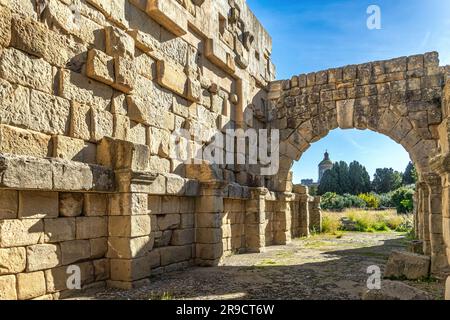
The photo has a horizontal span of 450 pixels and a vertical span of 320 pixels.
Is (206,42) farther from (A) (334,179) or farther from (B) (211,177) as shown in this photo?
(A) (334,179)

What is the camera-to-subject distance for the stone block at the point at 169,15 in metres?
6.01

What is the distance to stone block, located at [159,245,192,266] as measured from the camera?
602cm

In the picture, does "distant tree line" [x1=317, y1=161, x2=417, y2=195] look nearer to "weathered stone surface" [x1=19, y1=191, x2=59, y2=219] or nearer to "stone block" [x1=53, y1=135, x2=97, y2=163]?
"stone block" [x1=53, y1=135, x2=97, y2=163]

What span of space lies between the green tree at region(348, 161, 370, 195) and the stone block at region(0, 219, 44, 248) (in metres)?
37.5

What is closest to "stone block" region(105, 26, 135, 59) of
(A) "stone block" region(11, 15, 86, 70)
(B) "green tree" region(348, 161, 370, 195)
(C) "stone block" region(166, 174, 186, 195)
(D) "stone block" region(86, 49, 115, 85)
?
(D) "stone block" region(86, 49, 115, 85)

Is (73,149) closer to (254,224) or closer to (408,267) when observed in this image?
(408,267)

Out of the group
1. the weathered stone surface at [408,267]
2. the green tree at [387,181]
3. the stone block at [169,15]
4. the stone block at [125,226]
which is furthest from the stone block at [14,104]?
the green tree at [387,181]

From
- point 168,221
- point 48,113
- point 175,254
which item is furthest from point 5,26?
point 175,254

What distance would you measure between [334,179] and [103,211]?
36098 mm

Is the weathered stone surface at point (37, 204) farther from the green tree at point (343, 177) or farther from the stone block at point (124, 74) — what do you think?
the green tree at point (343, 177)

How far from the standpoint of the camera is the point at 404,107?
30.2 ft

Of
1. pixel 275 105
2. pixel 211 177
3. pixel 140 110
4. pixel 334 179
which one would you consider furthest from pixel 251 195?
pixel 334 179

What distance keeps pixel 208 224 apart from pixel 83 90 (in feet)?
10.4

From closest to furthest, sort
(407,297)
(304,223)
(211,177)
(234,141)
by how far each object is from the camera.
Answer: (407,297) < (211,177) < (234,141) < (304,223)
